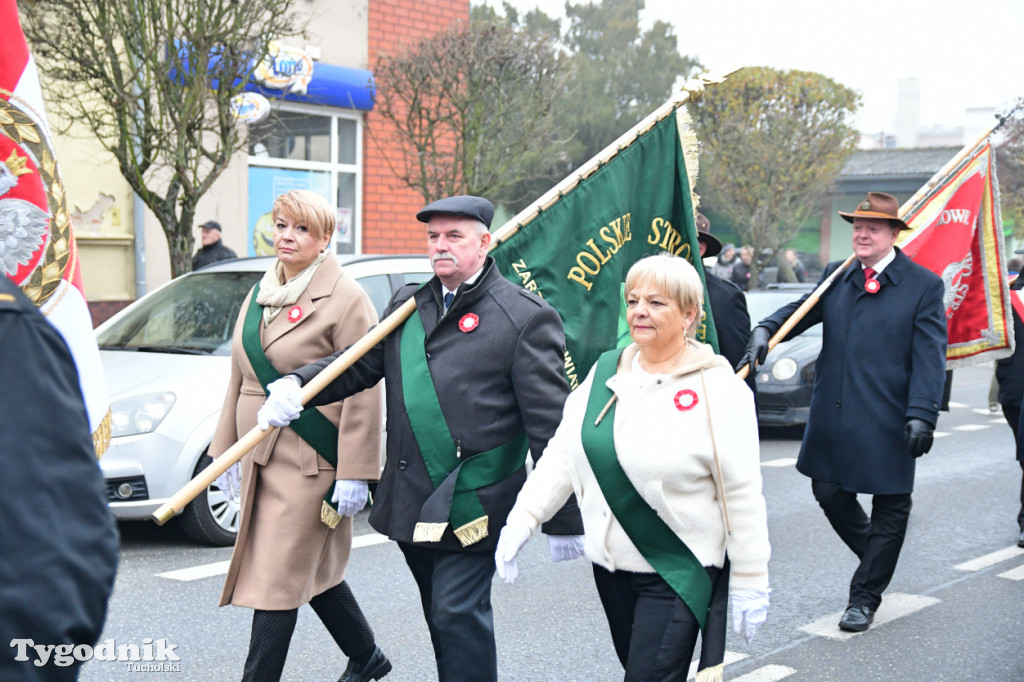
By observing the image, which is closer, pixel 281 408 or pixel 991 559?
pixel 281 408

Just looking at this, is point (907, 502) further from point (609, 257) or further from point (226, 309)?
point (226, 309)

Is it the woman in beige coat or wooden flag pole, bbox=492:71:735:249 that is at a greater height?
wooden flag pole, bbox=492:71:735:249

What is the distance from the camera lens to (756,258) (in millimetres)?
24344

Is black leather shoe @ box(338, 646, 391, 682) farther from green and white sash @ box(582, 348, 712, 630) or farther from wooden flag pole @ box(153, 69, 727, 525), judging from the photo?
green and white sash @ box(582, 348, 712, 630)

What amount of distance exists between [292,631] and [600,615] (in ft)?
6.86

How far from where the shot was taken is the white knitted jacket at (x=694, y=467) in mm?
3092

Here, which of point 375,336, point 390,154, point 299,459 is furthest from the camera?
point 390,154

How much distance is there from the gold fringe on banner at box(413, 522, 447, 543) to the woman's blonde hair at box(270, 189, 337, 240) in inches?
48.6

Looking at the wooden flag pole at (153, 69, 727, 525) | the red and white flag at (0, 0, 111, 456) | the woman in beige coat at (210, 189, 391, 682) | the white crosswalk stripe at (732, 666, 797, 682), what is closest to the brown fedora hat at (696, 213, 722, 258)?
the wooden flag pole at (153, 69, 727, 525)

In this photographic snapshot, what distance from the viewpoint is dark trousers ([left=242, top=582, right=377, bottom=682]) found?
3.76 metres

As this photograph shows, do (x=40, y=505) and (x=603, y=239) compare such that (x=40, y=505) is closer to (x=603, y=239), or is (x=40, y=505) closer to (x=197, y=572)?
(x=603, y=239)

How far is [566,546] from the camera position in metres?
3.62

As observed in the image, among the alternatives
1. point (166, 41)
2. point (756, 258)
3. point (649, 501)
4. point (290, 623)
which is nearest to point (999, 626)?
point (649, 501)

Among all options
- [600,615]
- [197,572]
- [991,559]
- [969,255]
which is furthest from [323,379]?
[991,559]
